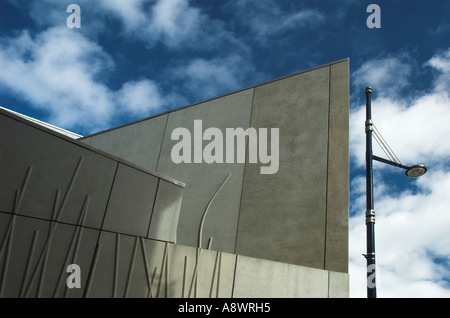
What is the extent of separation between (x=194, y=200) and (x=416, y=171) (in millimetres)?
9359

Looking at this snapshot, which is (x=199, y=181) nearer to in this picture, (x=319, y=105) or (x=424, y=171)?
(x=319, y=105)

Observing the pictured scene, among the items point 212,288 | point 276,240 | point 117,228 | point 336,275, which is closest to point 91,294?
point 117,228

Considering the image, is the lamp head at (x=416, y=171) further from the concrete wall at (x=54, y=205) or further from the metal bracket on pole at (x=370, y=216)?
the concrete wall at (x=54, y=205)

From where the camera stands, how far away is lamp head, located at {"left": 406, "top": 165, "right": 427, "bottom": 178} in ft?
35.0

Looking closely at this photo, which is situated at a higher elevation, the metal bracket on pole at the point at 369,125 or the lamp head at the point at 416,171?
the metal bracket on pole at the point at 369,125

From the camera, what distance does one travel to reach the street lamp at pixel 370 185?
29.7 ft

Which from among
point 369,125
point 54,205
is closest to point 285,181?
point 369,125

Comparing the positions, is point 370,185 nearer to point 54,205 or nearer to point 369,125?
point 369,125

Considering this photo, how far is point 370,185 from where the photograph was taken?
10.2 meters

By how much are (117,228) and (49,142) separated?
220 centimetres

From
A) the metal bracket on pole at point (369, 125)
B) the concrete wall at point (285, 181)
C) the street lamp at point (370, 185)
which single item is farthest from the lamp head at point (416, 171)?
the concrete wall at point (285, 181)

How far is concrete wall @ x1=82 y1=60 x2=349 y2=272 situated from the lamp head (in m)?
3.20

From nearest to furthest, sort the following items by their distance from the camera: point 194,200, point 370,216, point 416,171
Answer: point 370,216, point 416,171, point 194,200

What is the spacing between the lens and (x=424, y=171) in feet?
35.3
